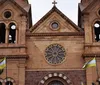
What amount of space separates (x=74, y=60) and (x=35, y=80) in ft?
16.6

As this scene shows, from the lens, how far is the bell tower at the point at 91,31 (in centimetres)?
4266

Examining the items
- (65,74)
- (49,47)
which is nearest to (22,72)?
(49,47)

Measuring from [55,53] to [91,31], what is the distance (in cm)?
501

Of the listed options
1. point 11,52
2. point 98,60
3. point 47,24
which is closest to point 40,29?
point 47,24

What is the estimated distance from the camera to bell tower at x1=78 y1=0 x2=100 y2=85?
140 ft

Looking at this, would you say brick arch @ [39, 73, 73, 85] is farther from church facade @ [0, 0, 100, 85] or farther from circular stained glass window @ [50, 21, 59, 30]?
circular stained glass window @ [50, 21, 59, 30]

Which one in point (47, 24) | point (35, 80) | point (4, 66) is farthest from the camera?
point (47, 24)

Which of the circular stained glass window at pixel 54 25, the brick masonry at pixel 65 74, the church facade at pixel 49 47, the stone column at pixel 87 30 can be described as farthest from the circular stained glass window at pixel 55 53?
the stone column at pixel 87 30

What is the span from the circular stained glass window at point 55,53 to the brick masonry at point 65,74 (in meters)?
1.52

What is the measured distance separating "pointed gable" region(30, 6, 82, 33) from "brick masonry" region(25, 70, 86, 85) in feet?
16.9

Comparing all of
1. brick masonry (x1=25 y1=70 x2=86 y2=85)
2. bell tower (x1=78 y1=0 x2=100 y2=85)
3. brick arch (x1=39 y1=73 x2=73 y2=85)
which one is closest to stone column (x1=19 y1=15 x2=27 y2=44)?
brick masonry (x1=25 y1=70 x2=86 y2=85)

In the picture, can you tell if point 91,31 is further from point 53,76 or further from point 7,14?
point 7,14

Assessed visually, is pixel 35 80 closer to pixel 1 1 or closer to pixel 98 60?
pixel 98 60

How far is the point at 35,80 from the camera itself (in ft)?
140
